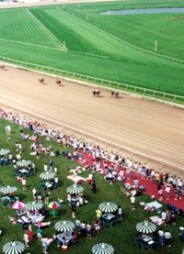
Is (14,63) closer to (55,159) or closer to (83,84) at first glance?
(83,84)

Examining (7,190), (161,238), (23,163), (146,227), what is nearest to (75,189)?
(7,190)

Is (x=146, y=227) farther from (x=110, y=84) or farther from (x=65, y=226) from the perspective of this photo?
(x=110, y=84)

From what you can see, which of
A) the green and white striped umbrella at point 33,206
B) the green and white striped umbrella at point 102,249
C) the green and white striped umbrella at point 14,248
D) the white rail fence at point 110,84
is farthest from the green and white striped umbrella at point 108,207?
the white rail fence at point 110,84

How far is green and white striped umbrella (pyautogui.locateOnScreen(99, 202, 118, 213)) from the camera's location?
32.3m

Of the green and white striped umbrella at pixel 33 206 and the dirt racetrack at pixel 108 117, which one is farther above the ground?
the dirt racetrack at pixel 108 117

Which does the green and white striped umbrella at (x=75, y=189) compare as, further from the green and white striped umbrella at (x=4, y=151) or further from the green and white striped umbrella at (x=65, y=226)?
the green and white striped umbrella at (x=4, y=151)

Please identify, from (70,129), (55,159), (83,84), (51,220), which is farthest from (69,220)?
(83,84)

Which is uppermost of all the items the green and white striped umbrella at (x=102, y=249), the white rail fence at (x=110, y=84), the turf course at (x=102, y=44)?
the turf course at (x=102, y=44)

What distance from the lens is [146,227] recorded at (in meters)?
29.8

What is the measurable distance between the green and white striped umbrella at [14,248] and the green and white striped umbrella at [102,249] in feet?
15.0

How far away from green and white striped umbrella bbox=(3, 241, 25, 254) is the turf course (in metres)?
38.8

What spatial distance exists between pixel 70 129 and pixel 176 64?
34882mm

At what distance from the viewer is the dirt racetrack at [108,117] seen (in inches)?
1766

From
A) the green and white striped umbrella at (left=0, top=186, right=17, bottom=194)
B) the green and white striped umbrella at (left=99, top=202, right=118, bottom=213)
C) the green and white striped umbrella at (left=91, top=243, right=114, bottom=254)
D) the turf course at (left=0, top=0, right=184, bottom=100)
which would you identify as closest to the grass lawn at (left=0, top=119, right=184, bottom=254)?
the green and white striped umbrella at (left=0, top=186, right=17, bottom=194)
